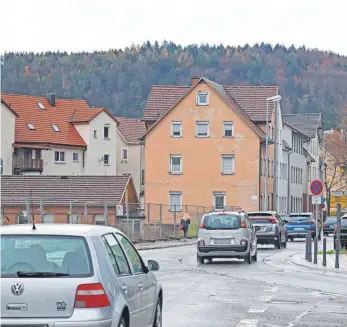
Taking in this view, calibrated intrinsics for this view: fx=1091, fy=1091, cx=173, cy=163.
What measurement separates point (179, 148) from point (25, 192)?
1703 centimetres

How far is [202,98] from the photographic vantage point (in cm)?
8525

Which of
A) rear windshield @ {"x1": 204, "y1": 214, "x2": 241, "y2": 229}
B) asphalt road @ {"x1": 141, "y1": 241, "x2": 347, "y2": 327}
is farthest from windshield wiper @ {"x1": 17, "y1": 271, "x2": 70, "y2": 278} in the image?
rear windshield @ {"x1": 204, "y1": 214, "x2": 241, "y2": 229}

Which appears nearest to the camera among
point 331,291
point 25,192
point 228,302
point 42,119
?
point 228,302

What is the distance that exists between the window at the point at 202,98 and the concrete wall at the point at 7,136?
16.7 meters

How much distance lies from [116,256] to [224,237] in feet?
72.3

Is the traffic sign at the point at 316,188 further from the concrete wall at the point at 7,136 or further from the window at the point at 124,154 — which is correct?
the window at the point at 124,154

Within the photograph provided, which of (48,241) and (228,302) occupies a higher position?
(48,241)

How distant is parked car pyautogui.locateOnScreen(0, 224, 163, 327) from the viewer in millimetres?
10148

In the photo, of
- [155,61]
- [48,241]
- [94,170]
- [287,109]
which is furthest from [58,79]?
[48,241]

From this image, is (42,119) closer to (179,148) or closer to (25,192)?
(179,148)

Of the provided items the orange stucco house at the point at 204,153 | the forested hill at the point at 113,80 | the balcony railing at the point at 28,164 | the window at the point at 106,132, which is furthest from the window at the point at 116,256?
the forested hill at the point at 113,80

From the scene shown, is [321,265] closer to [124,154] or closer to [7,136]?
[7,136]

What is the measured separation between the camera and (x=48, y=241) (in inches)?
418

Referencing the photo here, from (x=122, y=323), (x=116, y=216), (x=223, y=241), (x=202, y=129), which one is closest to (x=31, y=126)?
(x=202, y=129)
